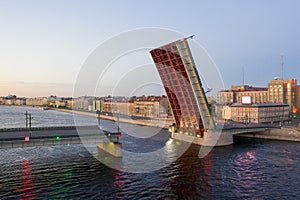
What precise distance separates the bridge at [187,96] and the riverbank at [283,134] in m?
3.73

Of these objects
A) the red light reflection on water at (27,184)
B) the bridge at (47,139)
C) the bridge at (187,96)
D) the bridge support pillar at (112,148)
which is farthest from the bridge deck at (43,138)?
the bridge at (187,96)

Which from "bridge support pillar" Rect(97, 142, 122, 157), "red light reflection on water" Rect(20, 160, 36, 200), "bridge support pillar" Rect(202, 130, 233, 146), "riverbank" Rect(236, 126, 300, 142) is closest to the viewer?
"red light reflection on water" Rect(20, 160, 36, 200)

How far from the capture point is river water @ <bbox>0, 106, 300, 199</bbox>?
24.0m

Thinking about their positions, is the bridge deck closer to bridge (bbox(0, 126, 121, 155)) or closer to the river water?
bridge (bbox(0, 126, 121, 155))

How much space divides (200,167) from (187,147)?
51.7 feet

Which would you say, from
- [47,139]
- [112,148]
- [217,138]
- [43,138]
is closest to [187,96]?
[217,138]

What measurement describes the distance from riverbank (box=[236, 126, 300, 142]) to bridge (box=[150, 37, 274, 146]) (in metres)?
3.73

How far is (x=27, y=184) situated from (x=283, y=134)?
2108 inches

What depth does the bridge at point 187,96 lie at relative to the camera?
47.1m

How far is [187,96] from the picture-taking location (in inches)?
2045

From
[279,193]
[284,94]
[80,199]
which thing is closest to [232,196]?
[279,193]

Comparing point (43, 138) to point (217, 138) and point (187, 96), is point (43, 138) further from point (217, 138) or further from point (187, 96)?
point (217, 138)

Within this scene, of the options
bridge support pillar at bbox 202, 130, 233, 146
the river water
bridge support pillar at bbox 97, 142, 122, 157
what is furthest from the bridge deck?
bridge support pillar at bbox 202, 130, 233, 146

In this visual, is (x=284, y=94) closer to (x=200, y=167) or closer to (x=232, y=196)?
(x=200, y=167)
